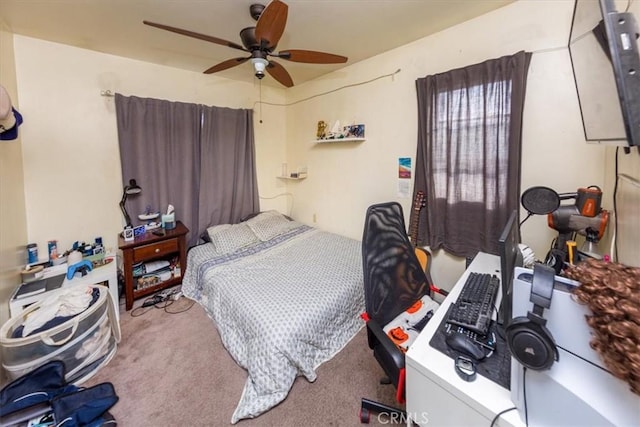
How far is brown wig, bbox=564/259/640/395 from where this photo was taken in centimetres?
46

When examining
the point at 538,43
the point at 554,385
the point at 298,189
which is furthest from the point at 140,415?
the point at 538,43

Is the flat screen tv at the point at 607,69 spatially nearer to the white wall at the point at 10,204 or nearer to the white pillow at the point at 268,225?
the white pillow at the point at 268,225

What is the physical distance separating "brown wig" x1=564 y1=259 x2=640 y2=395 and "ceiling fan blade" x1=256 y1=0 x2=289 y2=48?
1541 millimetres

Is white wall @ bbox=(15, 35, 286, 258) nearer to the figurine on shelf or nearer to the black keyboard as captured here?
the figurine on shelf

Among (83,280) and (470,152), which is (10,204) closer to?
(83,280)

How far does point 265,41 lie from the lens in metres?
1.56

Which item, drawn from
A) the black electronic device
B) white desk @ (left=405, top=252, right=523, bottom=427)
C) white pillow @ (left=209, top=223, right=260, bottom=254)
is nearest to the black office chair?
white desk @ (left=405, top=252, right=523, bottom=427)

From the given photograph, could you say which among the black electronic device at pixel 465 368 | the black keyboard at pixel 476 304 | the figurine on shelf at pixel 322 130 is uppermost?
the figurine on shelf at pixel 322 130

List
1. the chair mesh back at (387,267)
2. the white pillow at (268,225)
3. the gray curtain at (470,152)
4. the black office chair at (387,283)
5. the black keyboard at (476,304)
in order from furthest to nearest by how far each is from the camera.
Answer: the white pillow at (268,225), the gray curtain at (470,152), the chair mesh back at (387,267), the black office chair at (387,283), the black keyboard at (476,304)

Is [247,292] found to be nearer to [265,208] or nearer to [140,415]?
[140,415]

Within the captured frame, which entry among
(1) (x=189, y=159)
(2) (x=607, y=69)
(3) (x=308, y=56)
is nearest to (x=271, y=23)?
(3) (x=308, y=56)

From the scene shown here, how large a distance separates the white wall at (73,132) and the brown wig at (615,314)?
11.2ft

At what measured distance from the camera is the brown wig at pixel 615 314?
0.46m

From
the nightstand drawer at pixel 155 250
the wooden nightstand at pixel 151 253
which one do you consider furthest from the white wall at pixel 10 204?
the nightstand drawer at pixel 155 250
